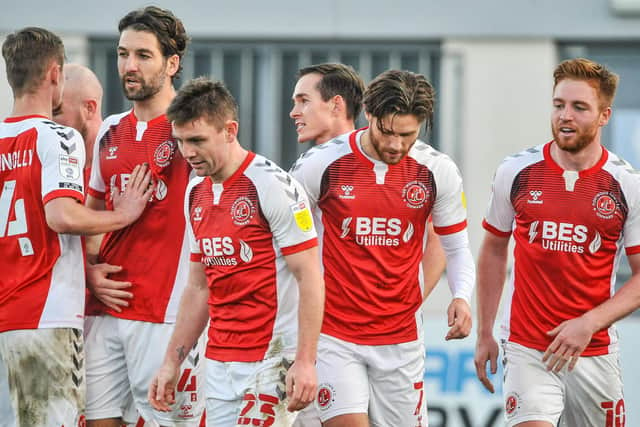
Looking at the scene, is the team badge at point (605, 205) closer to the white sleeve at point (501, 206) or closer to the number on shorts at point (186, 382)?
the white sleeve at point (501, 206)

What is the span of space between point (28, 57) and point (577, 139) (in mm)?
2797

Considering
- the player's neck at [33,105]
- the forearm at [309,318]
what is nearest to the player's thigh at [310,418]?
the forearm at [309,318]

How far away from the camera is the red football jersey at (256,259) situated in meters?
5.79

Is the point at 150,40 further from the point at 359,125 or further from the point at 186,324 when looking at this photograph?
the point at 359,125

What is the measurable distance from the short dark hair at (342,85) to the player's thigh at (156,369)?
1.87m

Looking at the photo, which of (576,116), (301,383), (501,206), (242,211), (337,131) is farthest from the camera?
(337,131)

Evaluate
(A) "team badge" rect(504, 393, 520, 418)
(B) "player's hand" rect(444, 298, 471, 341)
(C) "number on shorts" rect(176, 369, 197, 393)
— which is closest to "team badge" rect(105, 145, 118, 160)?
(C) "number on shorts" rect(176, 369, 197, 393)

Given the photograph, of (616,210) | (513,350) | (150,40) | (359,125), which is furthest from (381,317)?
(359,125)

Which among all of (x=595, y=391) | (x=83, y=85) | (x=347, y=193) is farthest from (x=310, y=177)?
(x=595, y=391)

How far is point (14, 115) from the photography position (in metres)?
6.28

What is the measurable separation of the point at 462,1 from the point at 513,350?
20.8ft

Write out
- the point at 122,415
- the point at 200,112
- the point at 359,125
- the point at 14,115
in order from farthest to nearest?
1. the point at 359,125
2. the point at 122,415
3. the point at 14,115
4. the point at 200,112

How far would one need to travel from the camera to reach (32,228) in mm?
6141

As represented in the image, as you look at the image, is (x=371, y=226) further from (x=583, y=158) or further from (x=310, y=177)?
(x=583, y=158)
